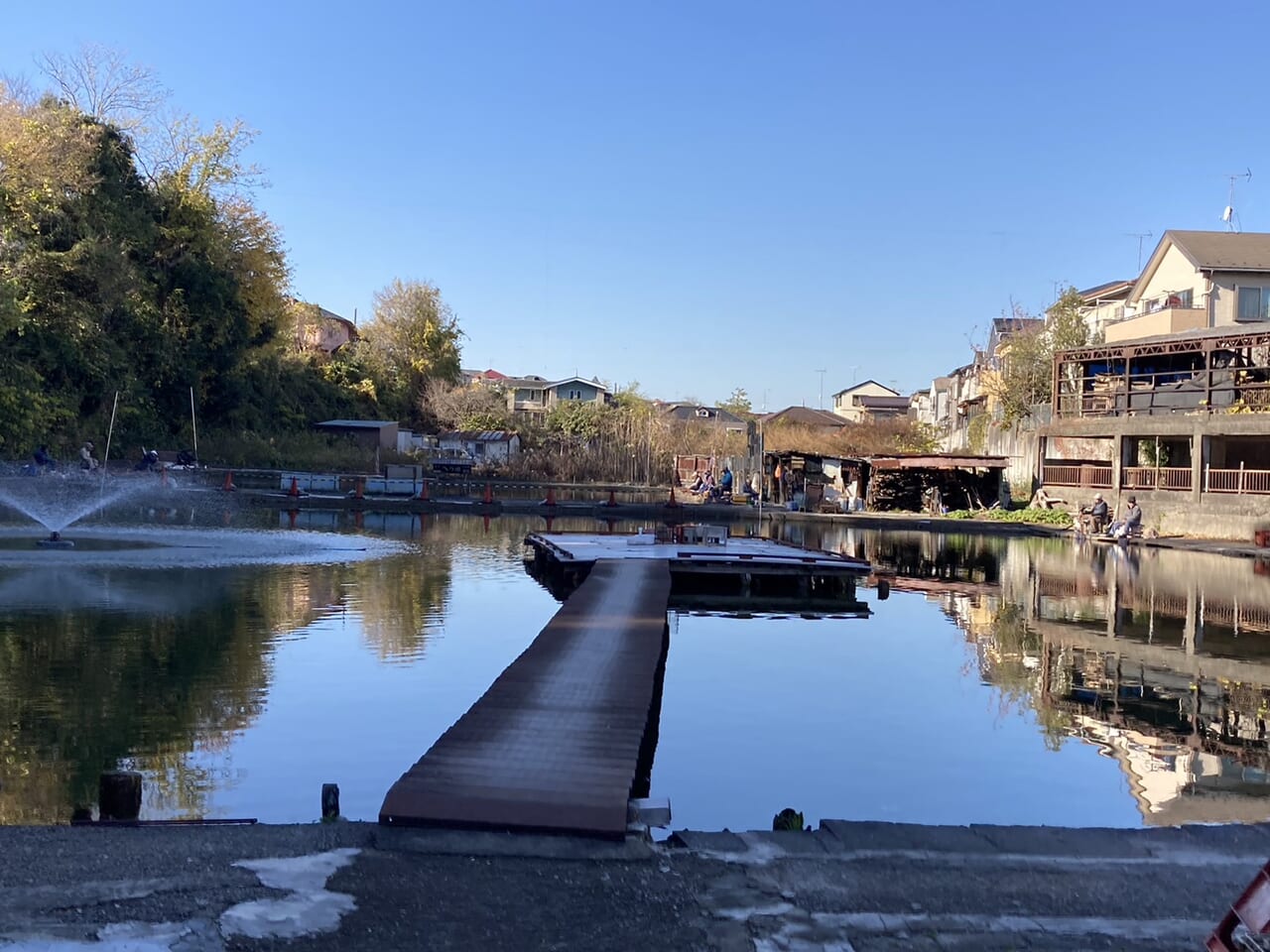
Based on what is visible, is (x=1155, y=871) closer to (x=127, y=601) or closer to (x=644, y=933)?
(x=644, y=933)

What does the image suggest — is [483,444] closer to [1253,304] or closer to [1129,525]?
[1253,304]

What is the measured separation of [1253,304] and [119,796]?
48.6 m

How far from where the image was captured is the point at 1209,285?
4709cm

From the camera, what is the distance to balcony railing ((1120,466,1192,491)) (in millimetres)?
38094

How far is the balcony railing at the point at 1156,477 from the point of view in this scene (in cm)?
3809

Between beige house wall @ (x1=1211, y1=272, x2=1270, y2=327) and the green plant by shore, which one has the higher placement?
beige house wall @ (x1=1211, y1=272, x2=1270, y2=327)

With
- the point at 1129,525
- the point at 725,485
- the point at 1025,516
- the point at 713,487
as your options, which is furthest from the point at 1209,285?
the point at 713,487

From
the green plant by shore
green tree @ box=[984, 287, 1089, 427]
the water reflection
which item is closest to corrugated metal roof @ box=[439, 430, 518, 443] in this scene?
green tree @ box=[984, 287, 1089, 427]

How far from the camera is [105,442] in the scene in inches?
1884

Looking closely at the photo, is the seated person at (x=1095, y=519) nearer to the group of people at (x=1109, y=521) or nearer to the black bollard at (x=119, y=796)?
the group of people at (x=1109, y=521)

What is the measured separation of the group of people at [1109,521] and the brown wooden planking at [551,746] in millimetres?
24648

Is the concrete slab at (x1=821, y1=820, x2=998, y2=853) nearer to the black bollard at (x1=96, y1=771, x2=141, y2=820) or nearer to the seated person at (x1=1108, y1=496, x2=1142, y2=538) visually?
the black bollard at (x1=96, y1=771, x2=141, y2=820)

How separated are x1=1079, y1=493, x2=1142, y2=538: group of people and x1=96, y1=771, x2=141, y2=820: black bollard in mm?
32150

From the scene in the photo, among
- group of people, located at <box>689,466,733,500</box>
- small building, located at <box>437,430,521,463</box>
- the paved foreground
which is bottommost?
the paved foreground
